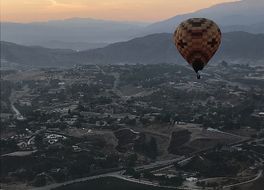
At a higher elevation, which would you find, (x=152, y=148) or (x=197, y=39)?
(x=197, y=39)

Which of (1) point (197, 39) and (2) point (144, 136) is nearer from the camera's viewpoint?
(1) point (197, 39)

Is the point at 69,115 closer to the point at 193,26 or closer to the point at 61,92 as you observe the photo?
→ the point at 61,92

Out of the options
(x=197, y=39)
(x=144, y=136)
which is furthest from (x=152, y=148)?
(x=197, y=39)

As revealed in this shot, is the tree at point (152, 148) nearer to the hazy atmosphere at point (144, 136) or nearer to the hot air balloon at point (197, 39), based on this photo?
the hazy atmosphere at point (144, 136)

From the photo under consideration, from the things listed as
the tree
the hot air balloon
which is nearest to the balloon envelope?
the hot air balloon

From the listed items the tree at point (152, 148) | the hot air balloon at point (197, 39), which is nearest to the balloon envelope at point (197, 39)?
the hot air balloon at point (197, 39)

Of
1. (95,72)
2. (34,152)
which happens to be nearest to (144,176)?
(34,152)

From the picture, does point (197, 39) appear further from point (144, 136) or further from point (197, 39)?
point (144, 136)

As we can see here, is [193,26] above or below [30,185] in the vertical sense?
above

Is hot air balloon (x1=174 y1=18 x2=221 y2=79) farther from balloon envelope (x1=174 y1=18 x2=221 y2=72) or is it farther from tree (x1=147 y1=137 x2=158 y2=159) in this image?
tree (x1=147 y1=137 x2=158 y2=159)
